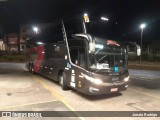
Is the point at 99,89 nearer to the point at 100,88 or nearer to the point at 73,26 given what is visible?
the point at 100,88

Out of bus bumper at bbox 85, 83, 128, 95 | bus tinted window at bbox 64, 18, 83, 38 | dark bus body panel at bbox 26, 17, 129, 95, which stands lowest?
bus bumper at bbox 85, 83, 128, 95

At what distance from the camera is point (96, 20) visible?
8492 millimetres

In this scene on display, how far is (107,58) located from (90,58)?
35.0 inches

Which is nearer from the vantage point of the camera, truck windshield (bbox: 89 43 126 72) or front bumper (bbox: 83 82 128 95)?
front bumper (bbox: 83 82 128 95)

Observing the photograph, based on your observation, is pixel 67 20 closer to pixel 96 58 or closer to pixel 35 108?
pixel 96 58

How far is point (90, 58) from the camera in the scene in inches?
294

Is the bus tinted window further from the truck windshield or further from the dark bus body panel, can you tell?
the truck windshield

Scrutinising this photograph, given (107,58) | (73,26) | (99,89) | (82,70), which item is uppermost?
(73,26)

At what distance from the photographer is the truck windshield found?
748cm

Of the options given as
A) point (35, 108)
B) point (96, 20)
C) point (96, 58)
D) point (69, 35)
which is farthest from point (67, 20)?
point (35, 108)

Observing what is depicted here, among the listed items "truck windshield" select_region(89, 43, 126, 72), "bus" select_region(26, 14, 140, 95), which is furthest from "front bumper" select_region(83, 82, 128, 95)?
"truck windshield" select_region(89, 43, 126, 72)

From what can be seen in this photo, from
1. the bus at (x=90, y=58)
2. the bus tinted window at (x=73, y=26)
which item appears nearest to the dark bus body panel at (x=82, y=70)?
the bus at (x=90, y=58)

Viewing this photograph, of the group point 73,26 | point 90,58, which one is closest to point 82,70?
point 90,58

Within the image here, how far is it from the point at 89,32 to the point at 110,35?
110 centimetres
